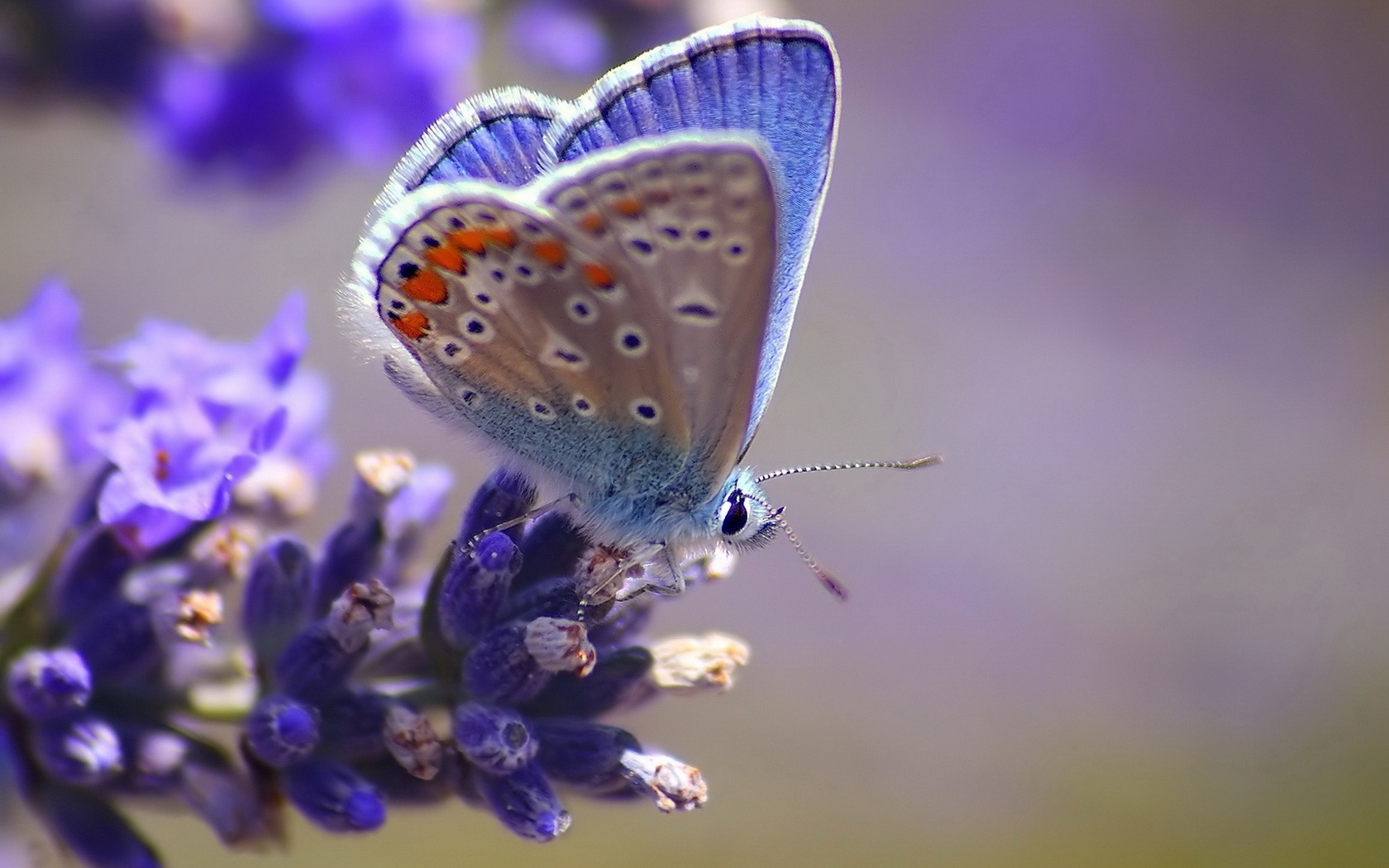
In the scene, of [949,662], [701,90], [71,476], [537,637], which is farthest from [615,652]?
[949,662]

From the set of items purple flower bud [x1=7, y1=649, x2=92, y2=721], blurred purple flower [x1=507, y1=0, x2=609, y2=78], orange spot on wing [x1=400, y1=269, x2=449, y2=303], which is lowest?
purple flower bud [x1=7, y1=649, x2=92, y2=721]

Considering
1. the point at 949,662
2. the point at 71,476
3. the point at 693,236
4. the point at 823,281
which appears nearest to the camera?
the point at 693,236

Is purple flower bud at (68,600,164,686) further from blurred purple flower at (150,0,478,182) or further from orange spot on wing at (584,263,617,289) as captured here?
blurred purple flower at (150,0,478,182)

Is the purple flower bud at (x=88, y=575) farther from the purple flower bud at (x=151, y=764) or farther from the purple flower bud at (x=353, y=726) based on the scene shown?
the purple flower bud at (x=353, y=726)

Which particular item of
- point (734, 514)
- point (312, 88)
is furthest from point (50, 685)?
point (312, 88)

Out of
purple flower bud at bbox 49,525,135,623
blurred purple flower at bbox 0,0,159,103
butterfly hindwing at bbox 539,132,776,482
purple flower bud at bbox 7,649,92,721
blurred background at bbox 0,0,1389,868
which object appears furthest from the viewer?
blurred background at bbox 0,0,1389,868

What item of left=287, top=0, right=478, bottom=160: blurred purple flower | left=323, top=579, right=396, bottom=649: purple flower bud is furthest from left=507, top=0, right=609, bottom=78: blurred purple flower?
left=323, top=579, right=396, bottom=649: purple flower bud

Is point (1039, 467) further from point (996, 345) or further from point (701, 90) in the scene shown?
point (701, 90)

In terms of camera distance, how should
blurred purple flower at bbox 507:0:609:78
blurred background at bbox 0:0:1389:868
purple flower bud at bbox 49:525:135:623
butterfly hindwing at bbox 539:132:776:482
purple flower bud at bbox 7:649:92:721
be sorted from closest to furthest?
butterfly hindwing at bbox 539:132:776:482 < purple flower bud at bbox 7:649:92:721 < purple flower bud at bbox 49:525:135:623 < blurred purple flower at bbox 507:0:609:78 < blurred background at bbox 0:0:1389:868
